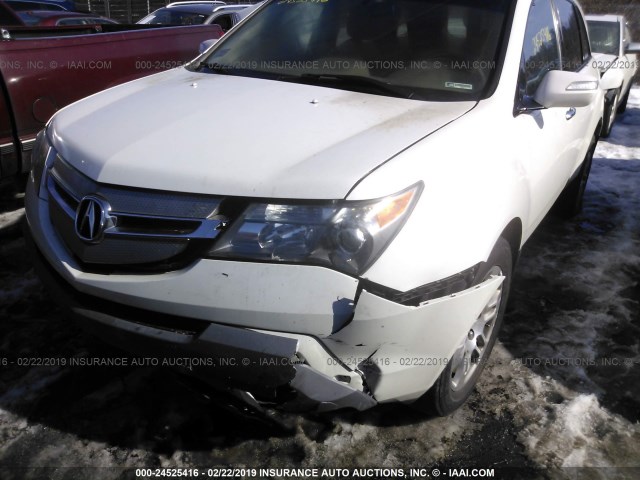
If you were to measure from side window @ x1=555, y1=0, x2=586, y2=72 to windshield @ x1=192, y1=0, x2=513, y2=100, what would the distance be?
1007mm

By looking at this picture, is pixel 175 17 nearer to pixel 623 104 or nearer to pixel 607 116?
pixel 607 116

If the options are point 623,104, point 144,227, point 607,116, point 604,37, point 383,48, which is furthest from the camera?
point 623,104

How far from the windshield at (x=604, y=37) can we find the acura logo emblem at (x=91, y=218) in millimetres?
8253

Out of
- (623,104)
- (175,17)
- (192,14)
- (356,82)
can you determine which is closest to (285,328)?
(356,82)

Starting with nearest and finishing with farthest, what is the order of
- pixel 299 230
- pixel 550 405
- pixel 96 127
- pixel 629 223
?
pixel 299 230
pixel 96 127
pixel 550 405
pixel 629 223

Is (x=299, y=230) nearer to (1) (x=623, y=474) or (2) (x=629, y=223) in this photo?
(1) (x=623, y=474)

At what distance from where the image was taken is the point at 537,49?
9.99ft

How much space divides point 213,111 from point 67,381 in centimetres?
135

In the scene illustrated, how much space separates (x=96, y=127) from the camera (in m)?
2.38

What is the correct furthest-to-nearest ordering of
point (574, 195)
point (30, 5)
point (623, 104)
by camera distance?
point (30, 5), point (623, 104), point (574, 195)

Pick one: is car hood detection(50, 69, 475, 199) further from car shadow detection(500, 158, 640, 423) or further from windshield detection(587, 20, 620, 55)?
windshield detection(587, 20, 620, 55)

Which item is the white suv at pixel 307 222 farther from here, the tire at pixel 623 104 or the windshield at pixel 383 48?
the tire at pixel 623 104

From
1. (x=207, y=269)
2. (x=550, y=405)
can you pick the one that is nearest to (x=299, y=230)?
(x=207, y=269)

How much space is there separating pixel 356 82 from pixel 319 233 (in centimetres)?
113
